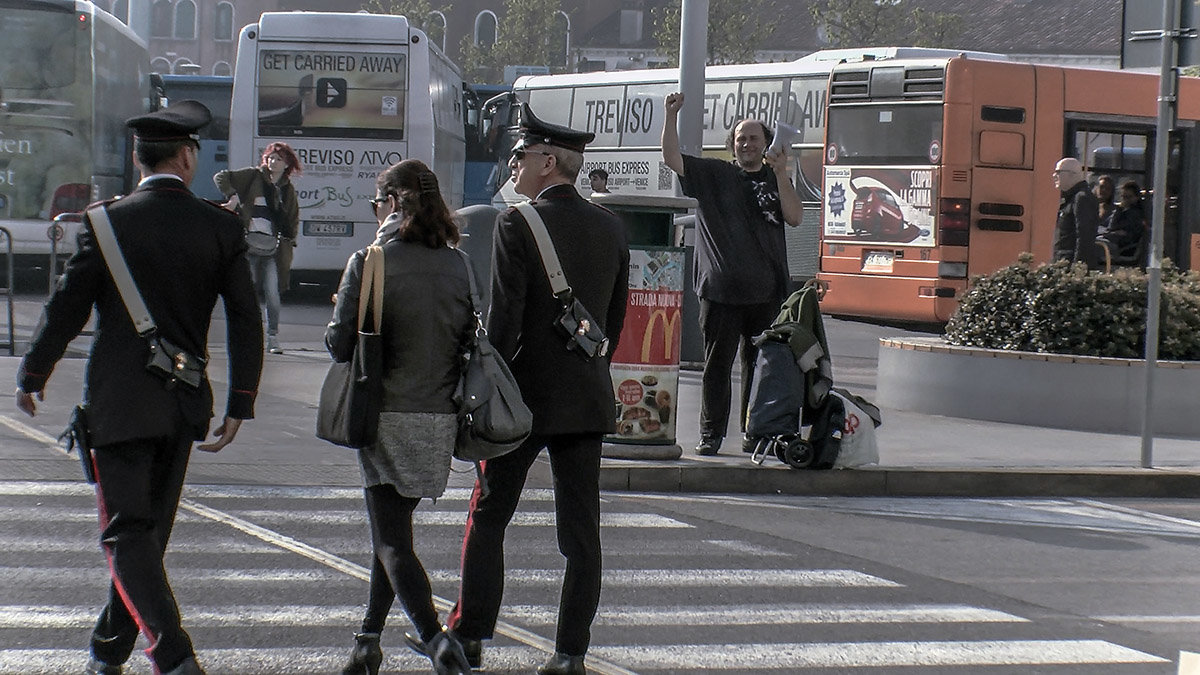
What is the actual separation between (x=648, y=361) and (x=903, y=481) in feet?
5.11

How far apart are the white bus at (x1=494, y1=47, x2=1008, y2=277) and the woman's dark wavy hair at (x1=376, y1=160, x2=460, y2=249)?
1597 centimetres

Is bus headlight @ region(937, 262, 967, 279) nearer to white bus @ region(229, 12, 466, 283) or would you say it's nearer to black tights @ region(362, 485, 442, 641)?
white bus @ region(229, 12, 466, 283)

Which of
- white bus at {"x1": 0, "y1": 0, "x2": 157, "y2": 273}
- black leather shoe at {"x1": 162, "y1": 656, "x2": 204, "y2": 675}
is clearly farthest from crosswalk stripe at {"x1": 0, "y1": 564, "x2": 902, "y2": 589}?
white bus at {"x1": 0, "y1": 0, "x2": 157, "y2": 273}

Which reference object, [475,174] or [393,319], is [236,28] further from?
[393,319]

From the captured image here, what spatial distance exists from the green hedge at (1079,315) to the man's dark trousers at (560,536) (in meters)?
7.56

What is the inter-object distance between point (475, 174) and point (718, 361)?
2374cm

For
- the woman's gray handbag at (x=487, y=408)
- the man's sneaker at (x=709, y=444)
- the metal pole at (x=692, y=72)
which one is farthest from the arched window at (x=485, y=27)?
the woman's gray handbag at (x=487, y=408)

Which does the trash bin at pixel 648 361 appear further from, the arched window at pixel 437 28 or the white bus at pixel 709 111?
the arched window at pixel 437 28

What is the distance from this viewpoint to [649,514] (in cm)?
852

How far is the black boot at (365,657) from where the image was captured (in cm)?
514

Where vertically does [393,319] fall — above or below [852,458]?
above

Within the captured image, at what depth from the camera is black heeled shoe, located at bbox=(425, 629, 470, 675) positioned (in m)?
4.96

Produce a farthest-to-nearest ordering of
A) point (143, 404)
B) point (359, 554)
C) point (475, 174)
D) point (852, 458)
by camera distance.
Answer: point (475, 174), point (852, 458), point (359, 554), point (143, 404)

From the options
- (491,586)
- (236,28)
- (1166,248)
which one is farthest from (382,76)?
(236,28)
